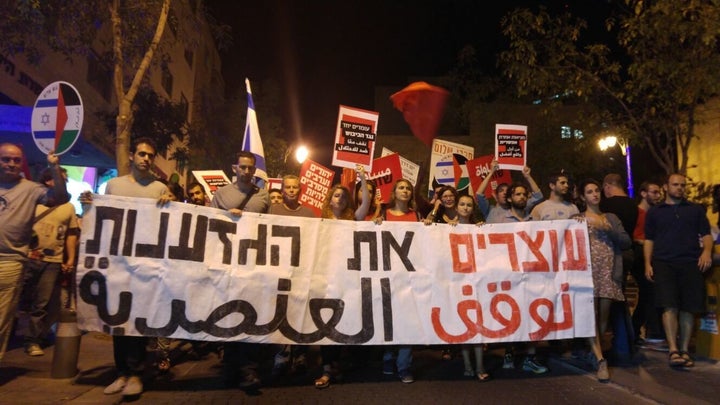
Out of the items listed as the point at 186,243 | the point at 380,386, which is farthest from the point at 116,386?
the point at 380,386

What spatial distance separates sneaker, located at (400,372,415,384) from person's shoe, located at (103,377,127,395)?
2.45 m

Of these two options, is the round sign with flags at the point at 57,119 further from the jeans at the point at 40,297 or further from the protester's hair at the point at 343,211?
the protester's hair at the point at 343,211

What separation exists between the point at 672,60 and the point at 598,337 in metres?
6.21

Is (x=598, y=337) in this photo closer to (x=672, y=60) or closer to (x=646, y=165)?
(x=672, y=60)

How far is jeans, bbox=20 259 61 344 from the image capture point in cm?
618

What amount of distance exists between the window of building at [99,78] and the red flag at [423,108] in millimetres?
11161

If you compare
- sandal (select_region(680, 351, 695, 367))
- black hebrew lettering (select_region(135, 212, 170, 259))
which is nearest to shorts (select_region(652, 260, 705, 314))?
sandal (select_region(680, 351, 695, 367))

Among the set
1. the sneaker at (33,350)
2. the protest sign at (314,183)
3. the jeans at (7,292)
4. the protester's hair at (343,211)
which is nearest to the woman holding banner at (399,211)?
the protester's hair at (343,211)

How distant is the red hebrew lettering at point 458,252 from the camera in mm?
5625

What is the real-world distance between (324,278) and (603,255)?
2.77 meters

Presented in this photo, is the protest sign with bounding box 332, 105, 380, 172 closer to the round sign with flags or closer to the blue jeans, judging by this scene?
the blue jeans

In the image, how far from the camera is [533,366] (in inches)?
Answer: 233

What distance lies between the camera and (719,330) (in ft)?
20.0

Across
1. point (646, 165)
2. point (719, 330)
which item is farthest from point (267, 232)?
point (646, 165)
